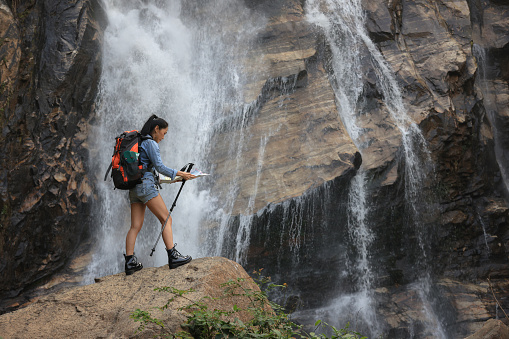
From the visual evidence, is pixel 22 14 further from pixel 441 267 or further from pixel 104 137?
pixel 441 267

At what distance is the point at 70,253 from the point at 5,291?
52.3 inches

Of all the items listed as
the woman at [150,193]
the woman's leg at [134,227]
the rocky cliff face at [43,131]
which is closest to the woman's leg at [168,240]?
the woman at [150,193]

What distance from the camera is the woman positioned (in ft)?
15.3

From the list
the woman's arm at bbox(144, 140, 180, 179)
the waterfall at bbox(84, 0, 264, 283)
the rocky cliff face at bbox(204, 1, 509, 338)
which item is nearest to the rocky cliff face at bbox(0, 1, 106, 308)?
the waterfall at bbox(84, 0, 264, 283)

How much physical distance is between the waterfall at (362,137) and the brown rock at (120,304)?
Answer: 5.08 metres

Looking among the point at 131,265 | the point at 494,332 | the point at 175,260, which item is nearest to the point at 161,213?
the point at 175,260

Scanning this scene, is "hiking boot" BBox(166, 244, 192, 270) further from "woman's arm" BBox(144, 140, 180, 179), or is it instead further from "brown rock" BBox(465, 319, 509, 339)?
"brown rock" BBox(465, 319, 509, 339)

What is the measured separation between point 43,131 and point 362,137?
6.39 meters

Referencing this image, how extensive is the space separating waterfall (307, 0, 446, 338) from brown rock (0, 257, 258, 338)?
5.08 metres

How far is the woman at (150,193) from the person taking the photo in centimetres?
466

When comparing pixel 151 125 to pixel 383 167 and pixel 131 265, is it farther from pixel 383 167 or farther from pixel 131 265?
pixel 383 167

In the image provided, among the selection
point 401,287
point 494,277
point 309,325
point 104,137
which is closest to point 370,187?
point 401,287

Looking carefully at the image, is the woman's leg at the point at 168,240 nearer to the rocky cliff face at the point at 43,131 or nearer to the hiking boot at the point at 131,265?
the hiking boot at the point at 131,265

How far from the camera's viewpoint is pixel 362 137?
9711 mm
